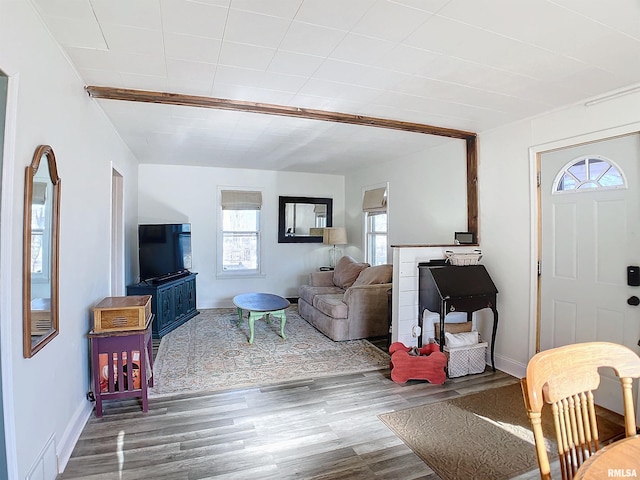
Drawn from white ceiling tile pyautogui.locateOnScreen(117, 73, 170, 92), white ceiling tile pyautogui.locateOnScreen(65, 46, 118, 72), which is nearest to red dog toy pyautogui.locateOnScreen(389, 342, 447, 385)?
white ceiling tile pyautogui.locateOnScreen(117, 73, 170, 92)

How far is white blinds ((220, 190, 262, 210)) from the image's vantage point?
630 cm

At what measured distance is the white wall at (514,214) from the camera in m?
3.18

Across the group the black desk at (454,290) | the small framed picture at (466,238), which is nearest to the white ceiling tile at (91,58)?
the black desk at (454,290)

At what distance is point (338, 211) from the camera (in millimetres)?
7105

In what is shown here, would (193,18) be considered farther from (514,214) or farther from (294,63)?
(514,214)

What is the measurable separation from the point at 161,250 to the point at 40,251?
323 centimetres

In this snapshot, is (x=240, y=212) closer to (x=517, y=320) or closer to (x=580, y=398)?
(x=517, y=320)

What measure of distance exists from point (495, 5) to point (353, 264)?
422cm

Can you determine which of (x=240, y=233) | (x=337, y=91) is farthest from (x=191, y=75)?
(x=240, y=233)

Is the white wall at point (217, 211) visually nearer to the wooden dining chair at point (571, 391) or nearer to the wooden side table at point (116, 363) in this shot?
the wooden side table at point (116, 363)

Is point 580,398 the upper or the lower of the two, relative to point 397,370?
upper

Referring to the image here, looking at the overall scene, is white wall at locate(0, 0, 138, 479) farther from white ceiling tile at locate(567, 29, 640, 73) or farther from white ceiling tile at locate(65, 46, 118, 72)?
white ceiling tile at locate(567, 29, 640, 73)

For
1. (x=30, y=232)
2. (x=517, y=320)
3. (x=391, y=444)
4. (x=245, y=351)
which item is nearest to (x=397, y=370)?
(x=391, y=444)

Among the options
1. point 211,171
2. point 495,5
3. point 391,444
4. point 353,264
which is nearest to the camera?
point 495,5
